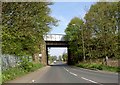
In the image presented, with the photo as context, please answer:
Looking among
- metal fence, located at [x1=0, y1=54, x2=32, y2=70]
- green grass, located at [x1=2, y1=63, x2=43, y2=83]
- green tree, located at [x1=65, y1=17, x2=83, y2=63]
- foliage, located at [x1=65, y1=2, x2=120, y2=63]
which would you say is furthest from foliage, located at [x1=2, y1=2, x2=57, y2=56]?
green tree, located at [x1=65, y1=17, x2=83, y2=63]

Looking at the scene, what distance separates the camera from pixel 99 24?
56250 millimetres

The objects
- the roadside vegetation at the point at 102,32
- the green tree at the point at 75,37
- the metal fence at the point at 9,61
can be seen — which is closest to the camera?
the metal fence at the point at 9,61

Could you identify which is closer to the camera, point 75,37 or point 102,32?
point 102,32

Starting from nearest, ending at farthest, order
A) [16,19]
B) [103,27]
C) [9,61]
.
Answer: [16,19]
[9,61]
[103,27]

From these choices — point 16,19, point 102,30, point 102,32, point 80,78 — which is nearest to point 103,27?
point 102,30

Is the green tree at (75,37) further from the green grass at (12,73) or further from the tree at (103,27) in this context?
the green grass at (12,73)

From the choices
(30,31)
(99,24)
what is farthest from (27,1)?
(99,24)

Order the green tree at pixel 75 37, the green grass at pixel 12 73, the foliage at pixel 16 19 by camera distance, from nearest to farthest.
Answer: the foliage at pixel 16 19
the green grass at pixel 12 73
the green tree at pixel 75 37

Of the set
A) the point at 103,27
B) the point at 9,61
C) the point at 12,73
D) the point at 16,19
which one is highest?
the point at 103,27

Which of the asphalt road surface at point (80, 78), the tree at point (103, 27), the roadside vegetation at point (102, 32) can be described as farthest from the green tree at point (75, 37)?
the asphalt road surface at point (80, 78)

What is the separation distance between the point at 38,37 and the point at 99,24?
67.0 ft

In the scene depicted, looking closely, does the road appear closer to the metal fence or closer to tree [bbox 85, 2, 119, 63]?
the metal fence

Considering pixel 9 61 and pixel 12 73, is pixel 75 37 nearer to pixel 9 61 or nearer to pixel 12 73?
pixel 9 61

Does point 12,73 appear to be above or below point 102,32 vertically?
below
